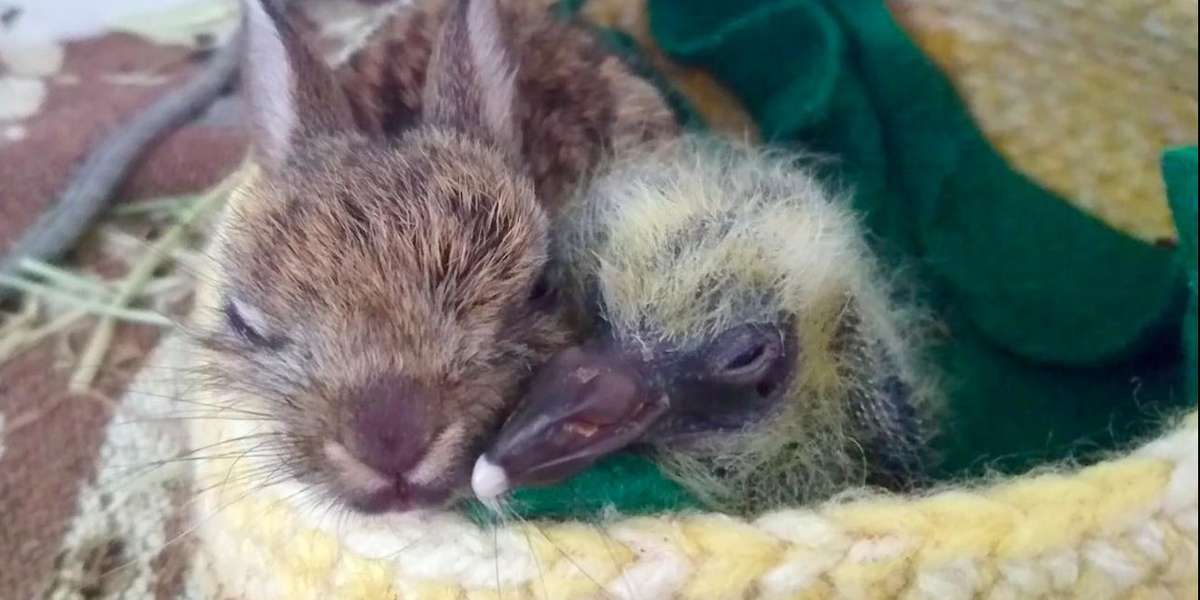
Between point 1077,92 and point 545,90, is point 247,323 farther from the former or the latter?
point 1077,92

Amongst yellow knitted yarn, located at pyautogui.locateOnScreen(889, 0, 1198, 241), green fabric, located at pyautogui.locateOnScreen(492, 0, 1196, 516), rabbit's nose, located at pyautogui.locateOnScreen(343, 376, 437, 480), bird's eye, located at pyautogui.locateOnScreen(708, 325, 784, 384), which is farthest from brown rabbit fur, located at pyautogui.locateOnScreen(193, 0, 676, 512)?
yellow knitted yarn, located at pyautogui.locateOnScreen(889, 0, 1198, 241)

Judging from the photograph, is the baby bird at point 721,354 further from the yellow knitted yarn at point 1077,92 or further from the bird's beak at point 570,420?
the yellow knitted yarn at point 1077,92

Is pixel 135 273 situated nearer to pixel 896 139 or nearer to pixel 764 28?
pixel 764 28

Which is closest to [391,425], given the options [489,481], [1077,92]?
[489,481]

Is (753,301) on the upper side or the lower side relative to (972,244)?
upper

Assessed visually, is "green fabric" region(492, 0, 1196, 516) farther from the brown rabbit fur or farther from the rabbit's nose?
the rabbit's nose

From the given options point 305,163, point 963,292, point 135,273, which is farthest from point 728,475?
point 135,273
